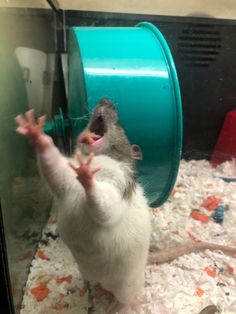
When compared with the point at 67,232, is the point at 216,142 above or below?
below

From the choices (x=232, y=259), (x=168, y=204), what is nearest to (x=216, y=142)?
(x=168, y=204)

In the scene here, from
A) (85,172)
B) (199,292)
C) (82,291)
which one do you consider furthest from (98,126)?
(199,292)

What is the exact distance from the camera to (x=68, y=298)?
4.06 ft

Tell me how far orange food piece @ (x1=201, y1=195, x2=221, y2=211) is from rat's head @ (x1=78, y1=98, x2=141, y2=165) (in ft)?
2.99

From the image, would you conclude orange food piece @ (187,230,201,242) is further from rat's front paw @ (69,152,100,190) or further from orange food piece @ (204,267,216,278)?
rat's front paw @ (69,152,100,190)

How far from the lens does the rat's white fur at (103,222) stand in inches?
31.7

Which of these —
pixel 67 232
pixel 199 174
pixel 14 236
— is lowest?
pixel 199 174

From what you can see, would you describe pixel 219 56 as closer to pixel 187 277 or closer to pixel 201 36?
pixel 201 36

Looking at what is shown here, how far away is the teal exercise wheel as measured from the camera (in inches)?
46.3

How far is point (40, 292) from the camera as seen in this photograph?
→ 1.28 m

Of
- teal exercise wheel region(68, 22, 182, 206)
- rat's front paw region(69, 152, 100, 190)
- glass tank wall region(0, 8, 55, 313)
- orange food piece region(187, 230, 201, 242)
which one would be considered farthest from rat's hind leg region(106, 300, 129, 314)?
rat's front paw region(69, 152, 100, 190)

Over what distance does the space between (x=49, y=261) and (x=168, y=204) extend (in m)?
0.64

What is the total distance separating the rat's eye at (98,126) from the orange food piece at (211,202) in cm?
98

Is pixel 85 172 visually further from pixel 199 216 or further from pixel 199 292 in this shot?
pixel 199 216
